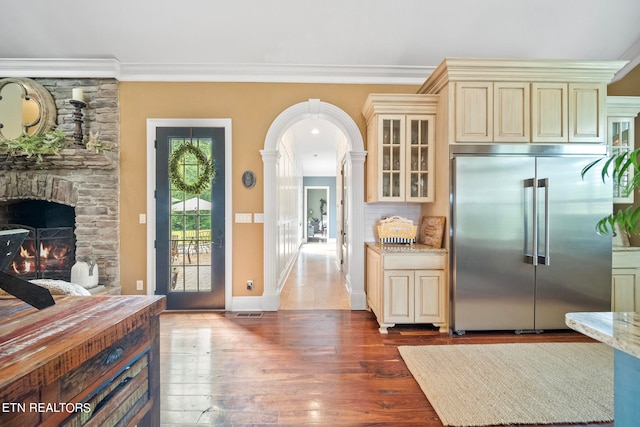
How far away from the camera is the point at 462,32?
306cm

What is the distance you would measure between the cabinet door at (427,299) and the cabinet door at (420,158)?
89cm

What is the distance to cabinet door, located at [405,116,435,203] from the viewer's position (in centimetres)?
314

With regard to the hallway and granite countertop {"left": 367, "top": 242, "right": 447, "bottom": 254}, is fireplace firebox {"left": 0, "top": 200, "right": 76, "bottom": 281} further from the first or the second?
granite countertop {"left": 367, "top": 242, "right": 447, "bottom": 254}

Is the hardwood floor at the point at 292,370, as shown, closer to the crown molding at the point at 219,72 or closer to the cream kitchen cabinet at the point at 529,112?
the cream kitchen cabinet at the point at 529,112

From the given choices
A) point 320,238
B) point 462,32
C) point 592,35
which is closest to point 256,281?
point 462,32

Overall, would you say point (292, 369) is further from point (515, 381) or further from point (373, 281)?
point (515, 381)

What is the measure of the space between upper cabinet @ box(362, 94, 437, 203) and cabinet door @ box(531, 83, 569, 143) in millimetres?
963

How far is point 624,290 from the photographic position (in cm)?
292

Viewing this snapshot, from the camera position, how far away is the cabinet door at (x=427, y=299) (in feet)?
9.44

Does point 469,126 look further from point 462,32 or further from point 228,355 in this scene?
point 228,355

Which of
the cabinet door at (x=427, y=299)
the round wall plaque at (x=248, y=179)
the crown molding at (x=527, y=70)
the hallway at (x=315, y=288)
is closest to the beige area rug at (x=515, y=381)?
the cabinet door at (x=427, y=299)

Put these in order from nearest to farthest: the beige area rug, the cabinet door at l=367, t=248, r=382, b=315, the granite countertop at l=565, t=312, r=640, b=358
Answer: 1. the granite countertop at l=565, t=312, r=640, b=358
2. the beige area rug
3. the cabinet door at l=367, t=248, r=382, b=315

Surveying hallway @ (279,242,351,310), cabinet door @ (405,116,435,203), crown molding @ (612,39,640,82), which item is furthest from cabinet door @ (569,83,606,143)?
hallway @ (279,242,351,310)

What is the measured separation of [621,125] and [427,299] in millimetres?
2979
